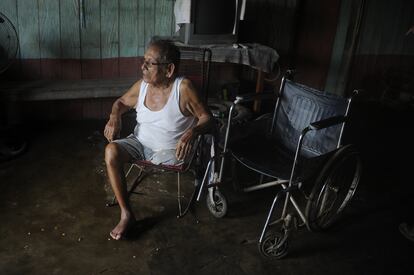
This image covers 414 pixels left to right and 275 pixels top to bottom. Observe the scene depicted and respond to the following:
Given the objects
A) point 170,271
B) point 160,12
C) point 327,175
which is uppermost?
point 160,12

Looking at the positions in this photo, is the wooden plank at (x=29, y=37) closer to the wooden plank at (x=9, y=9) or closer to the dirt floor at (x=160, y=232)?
the wooden plank at (x=9, y=9)

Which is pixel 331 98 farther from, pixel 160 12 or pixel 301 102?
pixel 160 12

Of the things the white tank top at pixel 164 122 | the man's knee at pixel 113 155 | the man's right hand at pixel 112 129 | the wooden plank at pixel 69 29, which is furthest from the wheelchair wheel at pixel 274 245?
the wooden plank at pixel 69 29

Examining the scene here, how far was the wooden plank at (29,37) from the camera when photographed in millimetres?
3533

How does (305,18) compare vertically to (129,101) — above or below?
above

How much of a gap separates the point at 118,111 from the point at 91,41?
1611 mm

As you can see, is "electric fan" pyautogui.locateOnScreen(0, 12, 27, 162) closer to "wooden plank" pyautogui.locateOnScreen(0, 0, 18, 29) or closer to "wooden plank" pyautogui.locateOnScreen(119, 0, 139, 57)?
"wooden plank" pyautogui.locateOnScreen(0, 0, 18, 29)

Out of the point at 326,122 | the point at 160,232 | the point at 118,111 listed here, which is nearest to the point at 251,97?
the point at 326,122

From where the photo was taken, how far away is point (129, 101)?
2.62 metres

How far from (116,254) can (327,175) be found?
1.26 m

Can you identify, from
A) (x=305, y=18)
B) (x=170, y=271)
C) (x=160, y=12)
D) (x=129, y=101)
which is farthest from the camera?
(x=305, y=18)

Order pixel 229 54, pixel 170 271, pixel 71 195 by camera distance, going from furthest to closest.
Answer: pixel 229 54 < pixel 71 195 < pixel 170 271

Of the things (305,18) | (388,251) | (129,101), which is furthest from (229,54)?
(388,251)

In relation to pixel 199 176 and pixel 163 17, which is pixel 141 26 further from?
pixel 199 176
